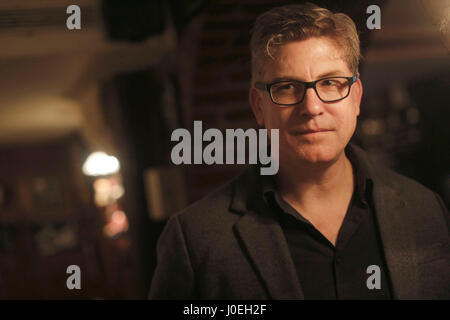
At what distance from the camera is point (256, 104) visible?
959 mm

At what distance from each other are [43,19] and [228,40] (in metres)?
0.67

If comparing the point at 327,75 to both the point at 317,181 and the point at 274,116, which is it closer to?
the point at 274,116

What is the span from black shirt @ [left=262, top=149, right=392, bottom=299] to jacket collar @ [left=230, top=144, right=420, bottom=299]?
3 cm

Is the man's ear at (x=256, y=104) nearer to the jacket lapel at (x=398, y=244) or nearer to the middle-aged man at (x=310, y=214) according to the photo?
the middle-aged man at (x=310, y=214)

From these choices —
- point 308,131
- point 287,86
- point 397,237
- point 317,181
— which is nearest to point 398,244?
point 397,237

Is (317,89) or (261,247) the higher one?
(317,89)

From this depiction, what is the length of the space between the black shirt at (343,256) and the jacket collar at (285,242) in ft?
0.09

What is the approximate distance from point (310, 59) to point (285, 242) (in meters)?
0.41

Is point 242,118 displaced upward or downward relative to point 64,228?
upward

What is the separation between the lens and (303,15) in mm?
875

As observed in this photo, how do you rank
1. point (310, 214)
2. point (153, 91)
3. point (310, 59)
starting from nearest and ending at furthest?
point (310, 59), point (310, 214), point (153, 91)
